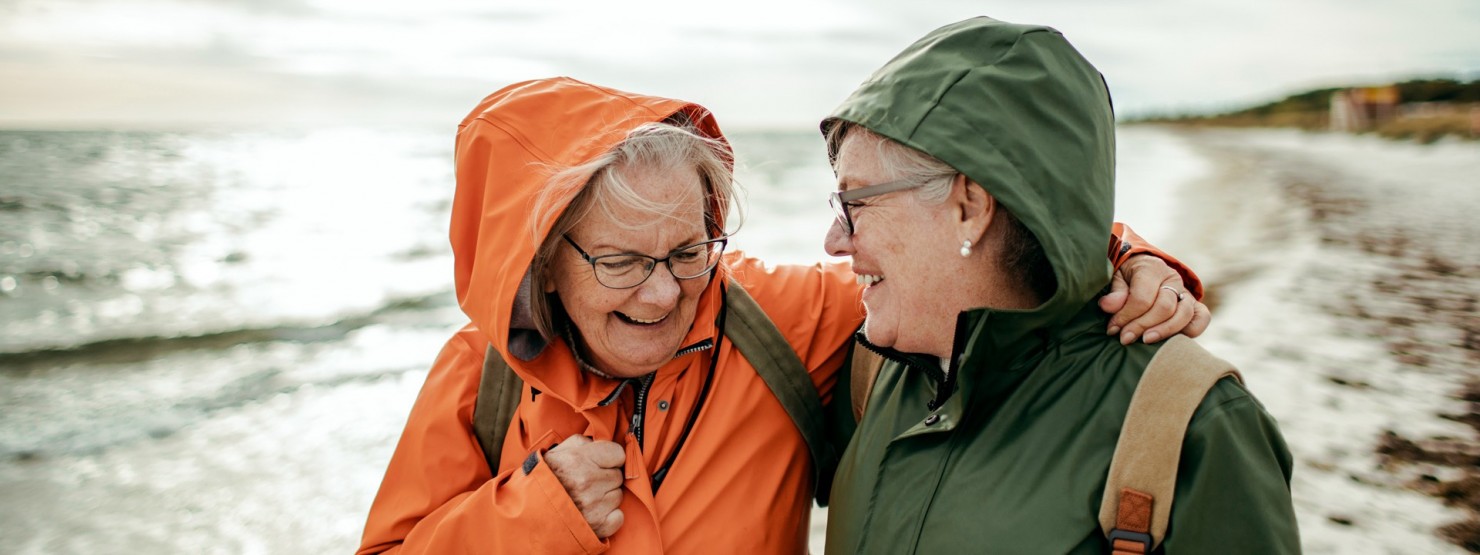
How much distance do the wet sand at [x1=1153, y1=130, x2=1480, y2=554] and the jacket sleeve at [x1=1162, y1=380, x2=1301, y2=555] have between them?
10.1ft

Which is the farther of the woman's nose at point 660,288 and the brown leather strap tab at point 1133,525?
the woman's nose at point 660,288

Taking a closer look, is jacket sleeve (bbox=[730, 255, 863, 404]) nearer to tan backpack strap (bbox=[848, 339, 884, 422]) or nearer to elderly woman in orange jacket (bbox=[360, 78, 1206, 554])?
tan backpack strap (bbox=[848, 339, 884, 422])

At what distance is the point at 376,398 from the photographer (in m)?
8.69

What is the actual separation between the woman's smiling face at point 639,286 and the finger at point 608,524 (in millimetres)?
431

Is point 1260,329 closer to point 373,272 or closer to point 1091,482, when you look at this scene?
point 1091,482

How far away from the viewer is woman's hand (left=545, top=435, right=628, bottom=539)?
2.29 meters

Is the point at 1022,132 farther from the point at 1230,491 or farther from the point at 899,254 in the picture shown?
the point at 1230,491

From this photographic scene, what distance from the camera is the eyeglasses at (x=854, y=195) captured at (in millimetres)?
2031

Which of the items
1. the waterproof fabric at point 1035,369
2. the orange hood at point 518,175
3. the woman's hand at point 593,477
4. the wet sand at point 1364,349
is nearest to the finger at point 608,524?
the woman's hand at point 593,477

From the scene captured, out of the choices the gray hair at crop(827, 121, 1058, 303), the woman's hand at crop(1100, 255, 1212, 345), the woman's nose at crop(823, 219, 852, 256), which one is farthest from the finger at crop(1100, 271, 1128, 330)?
the woman's nose at crop(823, 219, 852, 256)

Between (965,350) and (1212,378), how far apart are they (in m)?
0.51

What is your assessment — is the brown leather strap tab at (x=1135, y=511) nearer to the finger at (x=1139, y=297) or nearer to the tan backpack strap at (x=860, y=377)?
the finger at (x=1139, y=297)

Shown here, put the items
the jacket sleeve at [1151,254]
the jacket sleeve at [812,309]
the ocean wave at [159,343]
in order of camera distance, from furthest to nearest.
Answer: the ocean wave at [159,343] → the jacket sleeve at [812,309] → the jacket sleeve at [1151,254]

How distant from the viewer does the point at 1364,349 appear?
6902 millimetres
